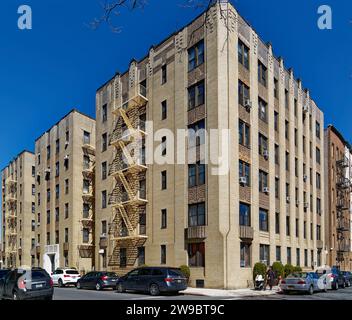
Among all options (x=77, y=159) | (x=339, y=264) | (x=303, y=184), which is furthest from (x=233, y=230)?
(x=339, y=264)

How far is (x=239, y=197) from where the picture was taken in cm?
3153

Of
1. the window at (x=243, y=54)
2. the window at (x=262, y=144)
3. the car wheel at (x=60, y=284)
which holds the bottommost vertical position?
the car wheel at (x=60, y=284)

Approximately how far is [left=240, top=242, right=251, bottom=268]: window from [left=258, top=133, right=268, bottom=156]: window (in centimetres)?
784

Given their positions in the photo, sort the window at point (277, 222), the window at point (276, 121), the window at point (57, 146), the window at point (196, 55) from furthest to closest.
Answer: the window at point (57, 146) < the window at point (276, 121) < the window at point (277, 222) < the window at point (196, 55)

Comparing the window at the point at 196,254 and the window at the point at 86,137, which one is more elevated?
the window at the point at 86,137

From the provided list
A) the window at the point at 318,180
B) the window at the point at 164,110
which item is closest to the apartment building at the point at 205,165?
the window at the point at 164,110

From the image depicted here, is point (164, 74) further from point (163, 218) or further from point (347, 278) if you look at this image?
point (347, 278)

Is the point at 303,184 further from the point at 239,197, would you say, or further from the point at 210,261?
A: the point at 210,261

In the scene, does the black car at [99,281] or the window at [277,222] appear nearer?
the black car at [99,281]

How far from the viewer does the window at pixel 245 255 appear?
102ft

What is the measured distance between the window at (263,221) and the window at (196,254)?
5.95 m

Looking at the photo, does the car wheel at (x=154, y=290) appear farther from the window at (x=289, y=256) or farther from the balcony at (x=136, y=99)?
the window at (x=289, y=256)
